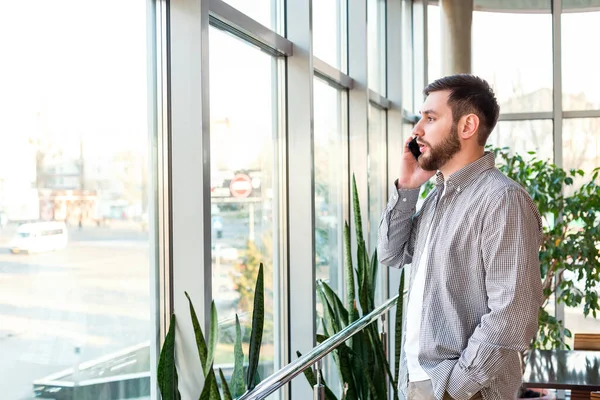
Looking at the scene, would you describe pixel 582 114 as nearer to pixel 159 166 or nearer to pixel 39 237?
pixel 159 166

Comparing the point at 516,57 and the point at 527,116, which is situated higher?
the point at 516,57

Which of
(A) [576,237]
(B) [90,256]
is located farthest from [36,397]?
(A) [576,237]

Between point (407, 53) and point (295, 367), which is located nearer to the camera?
point (295, 367)

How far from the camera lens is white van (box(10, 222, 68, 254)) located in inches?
76.5

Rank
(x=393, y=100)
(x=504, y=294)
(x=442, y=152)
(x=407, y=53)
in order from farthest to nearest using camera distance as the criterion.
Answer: (x=407, y=53), (x=393, y=100), (x=442, y=152), (x=504, y=294)

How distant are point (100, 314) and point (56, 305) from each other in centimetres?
22

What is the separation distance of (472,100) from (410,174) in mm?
361

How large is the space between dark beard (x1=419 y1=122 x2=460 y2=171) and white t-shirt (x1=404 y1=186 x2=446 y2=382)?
0.20 metres

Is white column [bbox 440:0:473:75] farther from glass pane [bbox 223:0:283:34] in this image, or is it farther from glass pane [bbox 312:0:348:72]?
glass pane [bbox 223:0:283:34]

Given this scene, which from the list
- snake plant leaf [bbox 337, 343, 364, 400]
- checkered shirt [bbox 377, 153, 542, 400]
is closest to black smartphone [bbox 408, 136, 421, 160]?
checkered shirt [bbox 377, 153, 542, 400]

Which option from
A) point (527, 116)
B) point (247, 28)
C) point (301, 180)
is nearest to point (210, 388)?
point (247, 28)

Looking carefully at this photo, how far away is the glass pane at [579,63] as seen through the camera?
7.46m

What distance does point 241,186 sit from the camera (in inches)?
134

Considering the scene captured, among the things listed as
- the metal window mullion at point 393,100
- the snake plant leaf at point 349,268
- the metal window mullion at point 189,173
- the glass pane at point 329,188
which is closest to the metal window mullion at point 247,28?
the metal window mullion at point 189,173
